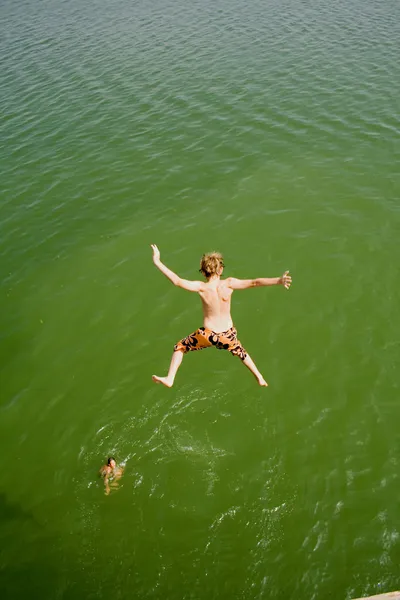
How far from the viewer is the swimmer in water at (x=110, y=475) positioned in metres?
9.20

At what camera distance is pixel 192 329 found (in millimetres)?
12328

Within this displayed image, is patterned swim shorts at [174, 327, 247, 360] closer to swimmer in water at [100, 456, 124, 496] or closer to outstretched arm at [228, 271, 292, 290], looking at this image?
outstretched arm at [228, 271, 292, 290]

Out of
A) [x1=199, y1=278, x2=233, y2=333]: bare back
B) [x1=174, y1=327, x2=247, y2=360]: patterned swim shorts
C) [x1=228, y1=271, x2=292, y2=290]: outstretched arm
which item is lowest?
[x1=174, y1=327, x2=247, y2=360]: patterned swim shorts

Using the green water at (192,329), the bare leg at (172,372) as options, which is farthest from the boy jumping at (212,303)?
the green water at (192,329)

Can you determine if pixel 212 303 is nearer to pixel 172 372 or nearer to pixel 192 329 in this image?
pixel 172 372

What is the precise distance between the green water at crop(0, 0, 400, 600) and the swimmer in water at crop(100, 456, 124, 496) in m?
0.18

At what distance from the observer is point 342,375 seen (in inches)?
425

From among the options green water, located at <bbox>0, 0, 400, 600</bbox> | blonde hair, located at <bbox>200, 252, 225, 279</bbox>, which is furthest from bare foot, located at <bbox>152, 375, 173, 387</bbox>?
blonde hair, located at <bbox>200, 252, 225, 279</bbox>

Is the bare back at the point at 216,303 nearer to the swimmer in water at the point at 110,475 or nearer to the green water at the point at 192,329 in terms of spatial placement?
the green water at the point at 192,329

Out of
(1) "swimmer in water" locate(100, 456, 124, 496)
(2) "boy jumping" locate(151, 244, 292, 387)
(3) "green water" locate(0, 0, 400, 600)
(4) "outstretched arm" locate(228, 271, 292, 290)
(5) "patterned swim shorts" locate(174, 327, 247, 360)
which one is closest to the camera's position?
(4) "outstretched arm" locate(228, 271, 292, 290)

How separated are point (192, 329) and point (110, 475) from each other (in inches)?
168

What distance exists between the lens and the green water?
832 centimetres

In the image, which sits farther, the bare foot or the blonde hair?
the bare foot

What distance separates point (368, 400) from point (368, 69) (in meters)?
20.3
